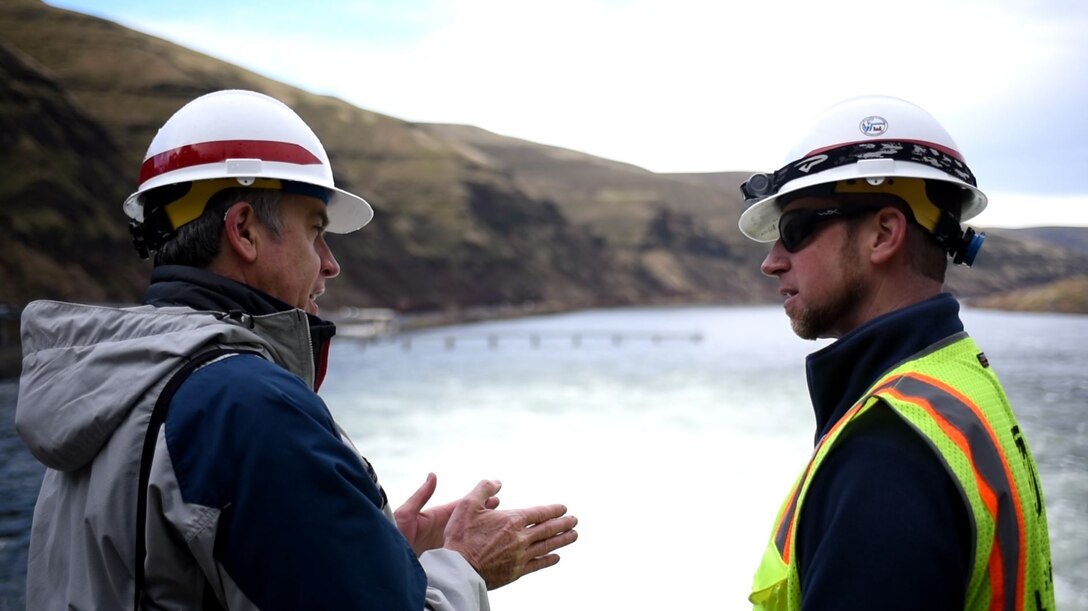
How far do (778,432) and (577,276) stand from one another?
83119 mm

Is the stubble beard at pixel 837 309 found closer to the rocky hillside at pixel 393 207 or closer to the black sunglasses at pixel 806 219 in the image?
the black sunglasses at pixel 806 219

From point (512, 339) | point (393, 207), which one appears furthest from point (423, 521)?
point (393, 207)

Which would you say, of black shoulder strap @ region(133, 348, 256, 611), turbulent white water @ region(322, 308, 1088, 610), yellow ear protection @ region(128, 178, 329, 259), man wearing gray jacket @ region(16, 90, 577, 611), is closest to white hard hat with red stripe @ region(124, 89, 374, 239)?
yellow ear protection @ region(128, 178, 329, 259)

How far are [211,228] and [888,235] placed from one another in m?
1.40

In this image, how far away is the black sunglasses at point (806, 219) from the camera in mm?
1970

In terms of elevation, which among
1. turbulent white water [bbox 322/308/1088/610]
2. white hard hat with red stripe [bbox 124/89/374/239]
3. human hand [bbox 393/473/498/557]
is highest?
white hard hat with red stripe [bbox 124/89/374/239]

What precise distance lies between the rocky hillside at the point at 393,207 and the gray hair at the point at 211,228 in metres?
23.3

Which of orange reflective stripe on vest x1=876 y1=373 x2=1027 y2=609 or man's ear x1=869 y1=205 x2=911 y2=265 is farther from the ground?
man's ear x1=869 y1=205 x2=911 y2=265

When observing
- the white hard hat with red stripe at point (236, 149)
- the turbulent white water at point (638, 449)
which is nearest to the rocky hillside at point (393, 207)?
the turbulent white water at point (638, 449)

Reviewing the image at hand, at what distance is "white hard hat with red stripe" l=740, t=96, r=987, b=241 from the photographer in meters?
1.93

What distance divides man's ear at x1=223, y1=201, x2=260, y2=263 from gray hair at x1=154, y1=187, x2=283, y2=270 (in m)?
0.01

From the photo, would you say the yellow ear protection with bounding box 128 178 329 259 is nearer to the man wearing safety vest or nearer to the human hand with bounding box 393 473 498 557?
the human hand with bounding box 393 473 498 557

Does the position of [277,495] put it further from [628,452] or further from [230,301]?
[628,452]

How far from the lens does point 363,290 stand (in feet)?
214
